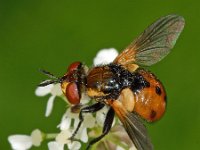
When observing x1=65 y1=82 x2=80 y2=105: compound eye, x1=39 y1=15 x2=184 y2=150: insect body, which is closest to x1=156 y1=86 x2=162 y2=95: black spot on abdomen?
x1=39 y1=15 x2=184 y2=150: insect body

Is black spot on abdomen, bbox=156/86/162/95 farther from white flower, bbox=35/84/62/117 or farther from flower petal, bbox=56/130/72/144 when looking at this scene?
white flower, bbox=35/84/62/117

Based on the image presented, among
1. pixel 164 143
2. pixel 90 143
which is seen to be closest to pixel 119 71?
pixel 90 143

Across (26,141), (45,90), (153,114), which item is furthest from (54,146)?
(153,114)

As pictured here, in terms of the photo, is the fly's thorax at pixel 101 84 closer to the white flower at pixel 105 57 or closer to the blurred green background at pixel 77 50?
the white flower at pixel 105 57

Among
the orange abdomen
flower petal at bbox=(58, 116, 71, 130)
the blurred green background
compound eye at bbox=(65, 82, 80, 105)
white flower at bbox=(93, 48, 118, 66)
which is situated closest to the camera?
the orange abdomen

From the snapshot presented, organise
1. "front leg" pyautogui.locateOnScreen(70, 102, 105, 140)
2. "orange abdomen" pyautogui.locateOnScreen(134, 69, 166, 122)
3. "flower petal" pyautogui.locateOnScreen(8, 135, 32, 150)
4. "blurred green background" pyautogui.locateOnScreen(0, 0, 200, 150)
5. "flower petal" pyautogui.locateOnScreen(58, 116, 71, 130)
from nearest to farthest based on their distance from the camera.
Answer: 1. "orange abdomen" pyautogui.locateOnScreen(134, 69, 166, 122)
2. "front leg" pyautogui.locateOnScreen(70, 102, 105, 140)
3. "flower petal" pyautogui.locateOnScreen(58, 116, 71, 130)
4. "flower petal" pyautogui.locateOnScreen(8, 135, 32, 150)
5. "blurred green background" pyautogui.locateOnScreen(0, 0, 200, 150)

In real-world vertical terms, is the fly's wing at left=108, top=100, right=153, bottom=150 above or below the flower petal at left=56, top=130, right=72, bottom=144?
below

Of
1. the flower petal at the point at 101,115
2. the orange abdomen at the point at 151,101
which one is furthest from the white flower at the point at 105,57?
the orange abdomen at the point at 151,101

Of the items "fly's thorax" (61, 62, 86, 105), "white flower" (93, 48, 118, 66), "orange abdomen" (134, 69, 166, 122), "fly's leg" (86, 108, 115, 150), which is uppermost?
"white flower" (93, 48, 118, 66)
